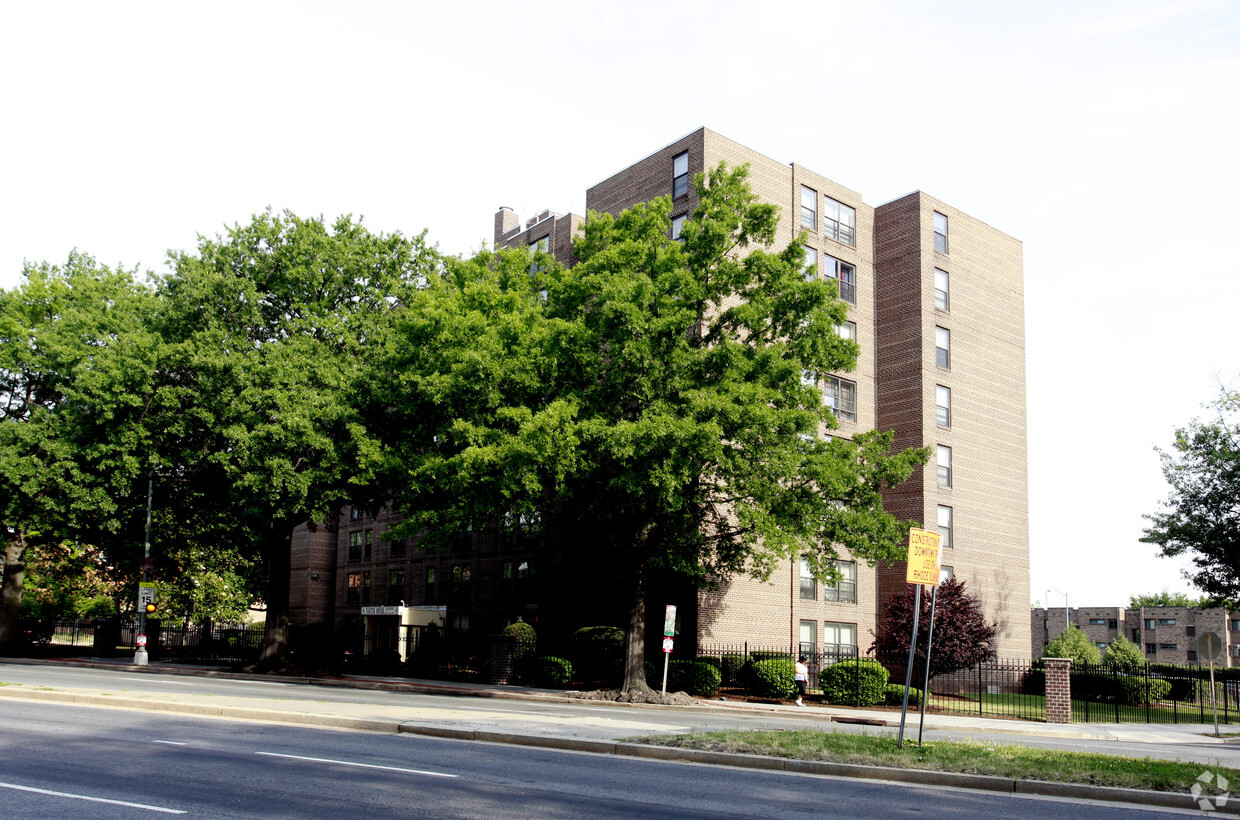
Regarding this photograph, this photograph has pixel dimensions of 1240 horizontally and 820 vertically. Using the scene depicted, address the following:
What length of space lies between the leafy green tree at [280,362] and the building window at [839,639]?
1928 cm

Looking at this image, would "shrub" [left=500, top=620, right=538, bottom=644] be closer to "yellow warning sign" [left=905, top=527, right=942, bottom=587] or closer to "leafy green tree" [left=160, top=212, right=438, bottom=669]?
"leafy green tree" [left=160, top=212, right=438, bottom=669]

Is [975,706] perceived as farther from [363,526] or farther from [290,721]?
[363,526]

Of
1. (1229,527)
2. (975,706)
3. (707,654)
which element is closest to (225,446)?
(707,654)

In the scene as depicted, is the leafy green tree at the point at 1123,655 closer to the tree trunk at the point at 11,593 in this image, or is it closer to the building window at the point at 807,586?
the building window at the point at 807,586

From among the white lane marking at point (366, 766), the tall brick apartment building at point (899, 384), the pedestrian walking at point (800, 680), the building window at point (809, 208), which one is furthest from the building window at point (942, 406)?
the white lane marking at point (366, 766)

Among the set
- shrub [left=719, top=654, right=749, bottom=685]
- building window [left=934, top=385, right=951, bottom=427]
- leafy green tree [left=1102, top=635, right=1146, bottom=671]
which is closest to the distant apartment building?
leafy green tree [left=1102, top=635, right=1146, bottom=671]

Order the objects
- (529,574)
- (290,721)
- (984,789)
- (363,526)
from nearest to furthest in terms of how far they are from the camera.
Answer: (984,789)
(290,721)
(529,574)
(363,526)

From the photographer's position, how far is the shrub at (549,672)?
118 feet

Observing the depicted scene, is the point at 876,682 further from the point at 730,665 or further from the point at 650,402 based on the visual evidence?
the point at 650,402

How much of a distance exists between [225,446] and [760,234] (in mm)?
19462

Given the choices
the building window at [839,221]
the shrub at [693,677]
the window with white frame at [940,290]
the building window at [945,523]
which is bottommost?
the shrub at [693,677]

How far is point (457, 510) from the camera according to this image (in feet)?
94.8

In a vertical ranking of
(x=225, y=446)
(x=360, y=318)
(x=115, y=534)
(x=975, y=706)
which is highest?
(x=360, y=318)

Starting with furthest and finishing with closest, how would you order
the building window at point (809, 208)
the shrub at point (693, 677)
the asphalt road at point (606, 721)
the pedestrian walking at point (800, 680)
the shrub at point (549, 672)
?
the building window at point (809, 208) < the shrub at point (549, 672) < the shrub at point (693, 677) < the pedestrian walking at point (800, 680) < the asphalt road at point (606, 721)
